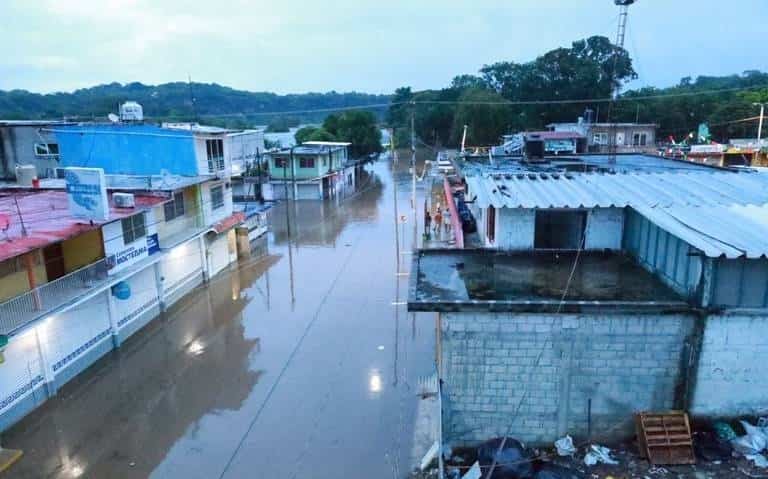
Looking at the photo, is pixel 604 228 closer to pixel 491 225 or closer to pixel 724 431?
pixel 491 225

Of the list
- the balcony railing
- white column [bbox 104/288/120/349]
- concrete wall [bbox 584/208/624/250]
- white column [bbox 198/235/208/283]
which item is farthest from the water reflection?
concrete wall [bbox 584/208/624/250]

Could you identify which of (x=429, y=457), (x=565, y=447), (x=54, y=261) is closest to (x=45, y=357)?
(x=54, y=261)

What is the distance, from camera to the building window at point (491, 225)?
12502 millimetres

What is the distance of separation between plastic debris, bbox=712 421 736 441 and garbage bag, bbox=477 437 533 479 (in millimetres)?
3312

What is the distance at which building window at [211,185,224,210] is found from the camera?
2254 cm

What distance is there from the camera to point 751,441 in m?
8.44

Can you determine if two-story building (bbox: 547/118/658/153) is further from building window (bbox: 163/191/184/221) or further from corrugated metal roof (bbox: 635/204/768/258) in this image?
building window (bbox: 163/191/184/221)

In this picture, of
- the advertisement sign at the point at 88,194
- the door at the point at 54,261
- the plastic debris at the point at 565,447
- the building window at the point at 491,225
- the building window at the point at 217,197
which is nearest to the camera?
the plastic debris at the point at 565,447

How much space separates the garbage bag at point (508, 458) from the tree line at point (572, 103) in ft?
138

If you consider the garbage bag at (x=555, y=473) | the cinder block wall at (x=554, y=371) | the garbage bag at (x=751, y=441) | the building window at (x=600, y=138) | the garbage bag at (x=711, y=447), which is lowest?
the garbage bag at (x=555, y=473)

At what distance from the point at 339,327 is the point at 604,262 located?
9.01 metres

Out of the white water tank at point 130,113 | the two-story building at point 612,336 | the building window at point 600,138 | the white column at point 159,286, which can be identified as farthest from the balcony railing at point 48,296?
the building window at point 600,138

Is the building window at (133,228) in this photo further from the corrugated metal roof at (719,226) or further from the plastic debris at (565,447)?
the corrugated metal roof at (719,226)

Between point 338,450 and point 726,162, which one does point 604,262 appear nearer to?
point 338,450
